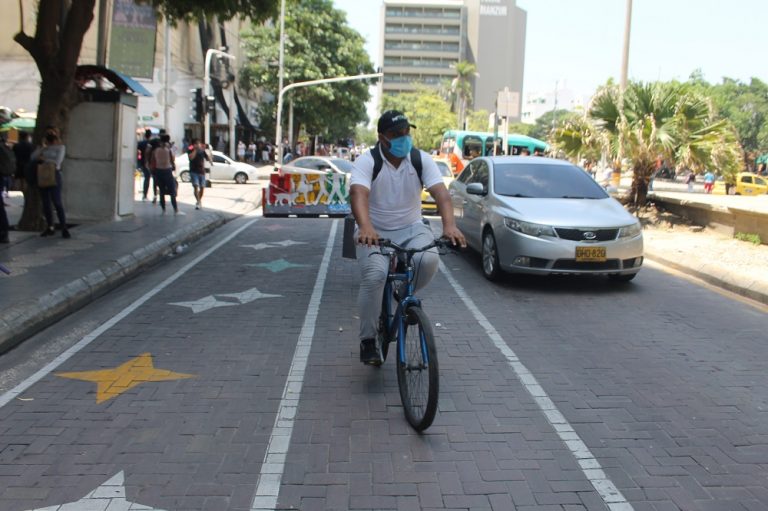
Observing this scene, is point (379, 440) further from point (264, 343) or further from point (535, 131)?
point (535, 131)

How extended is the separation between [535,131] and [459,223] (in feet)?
438

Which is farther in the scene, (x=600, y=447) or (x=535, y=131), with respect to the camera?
(x=535, y=131)

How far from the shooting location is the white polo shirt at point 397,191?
4.99 meters

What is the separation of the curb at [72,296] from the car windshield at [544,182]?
531cm

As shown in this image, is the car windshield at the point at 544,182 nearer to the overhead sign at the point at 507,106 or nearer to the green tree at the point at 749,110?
the overhead sign at the point at 507,106

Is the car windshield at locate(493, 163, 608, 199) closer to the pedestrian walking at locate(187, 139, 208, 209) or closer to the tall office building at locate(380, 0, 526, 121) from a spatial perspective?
the pedestrian walking at locate(187, 139, 208, 209)

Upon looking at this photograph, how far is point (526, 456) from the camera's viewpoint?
4.05 metres

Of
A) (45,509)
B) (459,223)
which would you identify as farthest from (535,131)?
(45,509)

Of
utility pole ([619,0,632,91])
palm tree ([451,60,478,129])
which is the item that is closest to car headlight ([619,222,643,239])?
utility pole ([619,0,632,91])

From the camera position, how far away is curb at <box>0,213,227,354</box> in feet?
21.1

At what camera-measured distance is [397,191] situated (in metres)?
5.02

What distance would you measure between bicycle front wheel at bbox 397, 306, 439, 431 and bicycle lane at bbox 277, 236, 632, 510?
14cm

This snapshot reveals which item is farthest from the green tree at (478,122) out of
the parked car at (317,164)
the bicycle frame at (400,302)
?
the bicycle frame at (400,302)

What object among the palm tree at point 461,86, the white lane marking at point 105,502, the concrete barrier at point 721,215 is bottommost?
the white lane marking at point 105,502
